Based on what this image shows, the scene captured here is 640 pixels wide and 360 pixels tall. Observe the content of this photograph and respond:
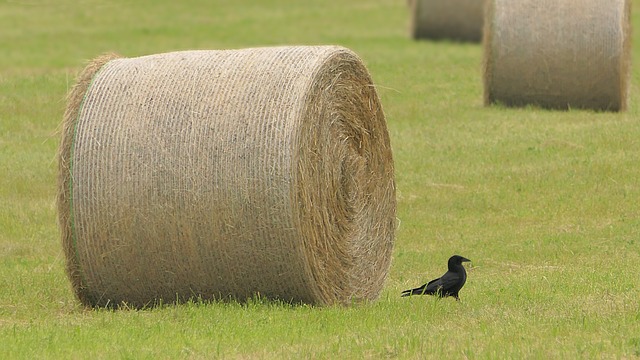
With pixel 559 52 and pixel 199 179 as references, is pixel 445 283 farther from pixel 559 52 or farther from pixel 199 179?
pixel 559 52

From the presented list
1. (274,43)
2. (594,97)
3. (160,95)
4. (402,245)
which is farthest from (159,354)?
(274,43)

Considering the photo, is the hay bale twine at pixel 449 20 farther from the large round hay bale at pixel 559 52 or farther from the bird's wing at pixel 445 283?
the bird's wing at pixel 445 283

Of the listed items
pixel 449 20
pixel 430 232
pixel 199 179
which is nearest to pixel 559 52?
pixel 430 232

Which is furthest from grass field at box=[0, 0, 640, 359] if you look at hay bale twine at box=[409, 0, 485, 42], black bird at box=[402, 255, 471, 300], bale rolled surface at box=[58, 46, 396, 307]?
hay bale twine at box=[409, 0, 485, 42]

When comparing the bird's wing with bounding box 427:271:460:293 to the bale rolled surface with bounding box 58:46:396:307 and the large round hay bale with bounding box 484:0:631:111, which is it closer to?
the bale rolled surface with bounding box 58:46:396:307

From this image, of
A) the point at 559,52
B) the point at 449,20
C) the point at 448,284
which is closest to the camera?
the point at 448,284

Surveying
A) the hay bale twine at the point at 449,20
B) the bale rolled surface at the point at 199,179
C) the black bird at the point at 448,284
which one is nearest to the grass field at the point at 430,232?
the black bird at the point at 448,284

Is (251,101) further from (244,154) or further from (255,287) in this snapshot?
(255,287)

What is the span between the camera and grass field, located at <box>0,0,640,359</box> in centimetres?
902

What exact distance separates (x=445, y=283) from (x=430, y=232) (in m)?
4.50

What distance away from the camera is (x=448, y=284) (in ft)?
36.7

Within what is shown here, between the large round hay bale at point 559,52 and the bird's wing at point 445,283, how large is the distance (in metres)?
10.7

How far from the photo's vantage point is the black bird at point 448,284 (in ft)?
36.6

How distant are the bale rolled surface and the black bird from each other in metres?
0.71
